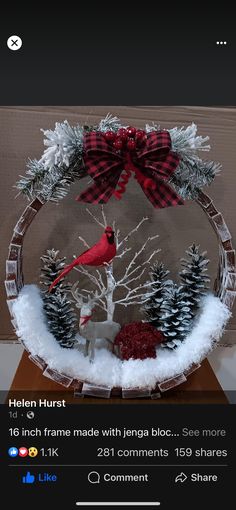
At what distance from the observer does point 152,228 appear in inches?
43.3

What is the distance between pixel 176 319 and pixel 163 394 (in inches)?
5.6

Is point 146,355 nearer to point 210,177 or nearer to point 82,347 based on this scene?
point 82,347

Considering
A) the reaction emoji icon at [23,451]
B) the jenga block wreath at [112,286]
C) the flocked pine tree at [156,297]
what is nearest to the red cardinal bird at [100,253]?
the jenga block wreath at [112,286]

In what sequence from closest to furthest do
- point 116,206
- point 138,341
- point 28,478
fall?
point 28,478 < point 138,341 < point 116,206

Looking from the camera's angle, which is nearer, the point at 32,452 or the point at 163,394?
the point at 32,452

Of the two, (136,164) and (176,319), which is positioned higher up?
(136,164)

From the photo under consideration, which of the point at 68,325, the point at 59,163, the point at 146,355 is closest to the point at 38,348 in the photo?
the point at 68,325

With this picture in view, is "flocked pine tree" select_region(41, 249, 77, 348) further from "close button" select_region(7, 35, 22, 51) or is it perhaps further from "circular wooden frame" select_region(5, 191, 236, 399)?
"close button" select_region(7, 35, 22, 51)

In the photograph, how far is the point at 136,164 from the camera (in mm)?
829

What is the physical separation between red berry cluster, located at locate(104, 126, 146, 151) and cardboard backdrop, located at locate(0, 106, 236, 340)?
0.23 m

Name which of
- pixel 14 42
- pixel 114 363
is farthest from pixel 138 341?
pixel 14 42

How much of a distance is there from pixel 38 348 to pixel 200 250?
445 millimetres

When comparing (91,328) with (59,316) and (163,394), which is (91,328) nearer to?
(59,316)

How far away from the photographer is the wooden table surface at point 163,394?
2.87 ft
